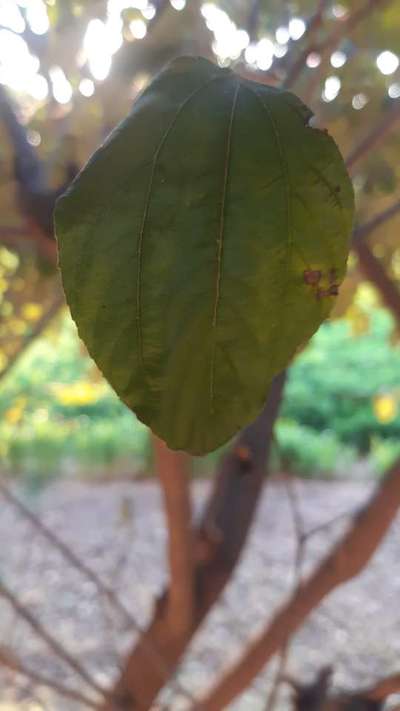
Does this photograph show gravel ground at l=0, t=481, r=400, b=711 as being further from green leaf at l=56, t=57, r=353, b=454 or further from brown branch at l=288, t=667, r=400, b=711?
green leaf at l=56, t=57, r=353, b=454

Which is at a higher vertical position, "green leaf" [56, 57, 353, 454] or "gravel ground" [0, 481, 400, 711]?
"green leaf" [56, 57, 353, 454]

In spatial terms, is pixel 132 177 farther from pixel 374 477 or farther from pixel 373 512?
pixel 374 477

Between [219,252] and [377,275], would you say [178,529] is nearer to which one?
[377,275]

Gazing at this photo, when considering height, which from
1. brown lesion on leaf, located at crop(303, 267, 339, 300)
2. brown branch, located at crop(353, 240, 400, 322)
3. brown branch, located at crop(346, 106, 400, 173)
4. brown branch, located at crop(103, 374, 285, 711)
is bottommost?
brown branch, located at crop(103, 374, 285, 711)

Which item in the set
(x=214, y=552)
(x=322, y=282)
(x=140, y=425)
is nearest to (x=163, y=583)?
(x=140, y=425)

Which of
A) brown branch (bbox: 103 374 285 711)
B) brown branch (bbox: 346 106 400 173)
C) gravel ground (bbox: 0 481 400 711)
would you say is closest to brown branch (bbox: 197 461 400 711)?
brown branch (bbox: 103 374 285 711)

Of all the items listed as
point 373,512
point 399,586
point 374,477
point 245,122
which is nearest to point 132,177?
point 245,122
